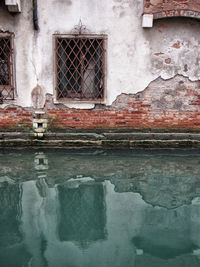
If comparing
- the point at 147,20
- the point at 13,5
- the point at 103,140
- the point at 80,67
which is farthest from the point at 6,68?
the point at 147,20

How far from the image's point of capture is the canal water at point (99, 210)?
2594mm

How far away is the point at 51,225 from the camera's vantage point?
10.2 ft

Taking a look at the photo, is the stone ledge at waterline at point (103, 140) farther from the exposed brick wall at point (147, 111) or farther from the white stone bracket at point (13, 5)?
the white stone bracket at point (13, 5)

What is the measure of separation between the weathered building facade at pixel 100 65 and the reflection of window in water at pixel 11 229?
247 centimetres

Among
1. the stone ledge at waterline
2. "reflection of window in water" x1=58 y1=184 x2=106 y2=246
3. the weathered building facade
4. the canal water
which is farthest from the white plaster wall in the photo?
"reflection of window in water" x1=58 y1=184 x2=106 y2=246

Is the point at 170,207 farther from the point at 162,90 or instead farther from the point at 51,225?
the point at 162,90

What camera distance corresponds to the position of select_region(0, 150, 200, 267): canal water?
102 inches

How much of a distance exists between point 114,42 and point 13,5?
2.09m

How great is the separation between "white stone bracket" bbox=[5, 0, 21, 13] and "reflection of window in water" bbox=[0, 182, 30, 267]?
350 centimetres

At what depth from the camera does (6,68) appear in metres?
6.07

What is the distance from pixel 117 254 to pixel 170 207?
1194 mm

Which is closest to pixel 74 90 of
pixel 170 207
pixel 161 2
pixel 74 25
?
pixel 74 25

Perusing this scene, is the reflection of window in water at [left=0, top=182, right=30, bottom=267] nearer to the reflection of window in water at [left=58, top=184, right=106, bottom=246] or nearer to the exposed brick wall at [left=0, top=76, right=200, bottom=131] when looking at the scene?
the reflection of window in water at [left=58, top=184, right=106, bottom=246]

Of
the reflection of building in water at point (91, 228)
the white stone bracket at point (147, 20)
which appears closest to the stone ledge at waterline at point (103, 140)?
the reflection of building in water at point (91, 228)
